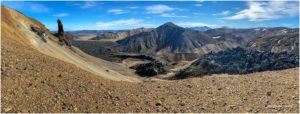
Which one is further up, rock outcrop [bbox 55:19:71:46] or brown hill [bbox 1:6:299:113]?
rock outcrop [bbox 55:19:71:46]

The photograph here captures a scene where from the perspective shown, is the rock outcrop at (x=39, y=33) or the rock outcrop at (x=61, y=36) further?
the rock outcrop at (x=61, y=36)

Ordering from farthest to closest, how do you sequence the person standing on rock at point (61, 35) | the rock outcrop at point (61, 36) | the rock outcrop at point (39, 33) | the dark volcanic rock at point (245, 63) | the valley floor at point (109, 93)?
the person standing on rock at point (61, 35) < the rock outcrop at point (61, 36) < the rock outcrop at point (39, 33) < the dark volcanic rock at point (245, 63) < the valley floor at point (109, 93)

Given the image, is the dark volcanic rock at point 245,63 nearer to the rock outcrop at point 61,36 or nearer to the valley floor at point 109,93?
the rock outcrop at point 61,36

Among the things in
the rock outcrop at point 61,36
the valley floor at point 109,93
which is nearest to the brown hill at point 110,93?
the valley floor at point 109,93

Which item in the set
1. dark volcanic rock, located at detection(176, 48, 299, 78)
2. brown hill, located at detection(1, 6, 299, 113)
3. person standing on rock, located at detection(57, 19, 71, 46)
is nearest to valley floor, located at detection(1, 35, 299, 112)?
brown hill, located at detection(1, 6, 299, 113)

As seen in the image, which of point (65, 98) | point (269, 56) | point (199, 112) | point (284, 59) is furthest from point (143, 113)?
point (269, 56)

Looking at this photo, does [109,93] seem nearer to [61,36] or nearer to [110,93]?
[110,93]

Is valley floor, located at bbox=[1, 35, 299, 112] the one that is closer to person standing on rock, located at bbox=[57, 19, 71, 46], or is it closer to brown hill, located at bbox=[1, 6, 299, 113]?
brown hill, located at bbox=[1, 6, 299, 113]

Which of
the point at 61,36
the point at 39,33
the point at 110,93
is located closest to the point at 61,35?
the point at 61,36

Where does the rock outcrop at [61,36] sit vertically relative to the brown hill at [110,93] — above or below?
above
